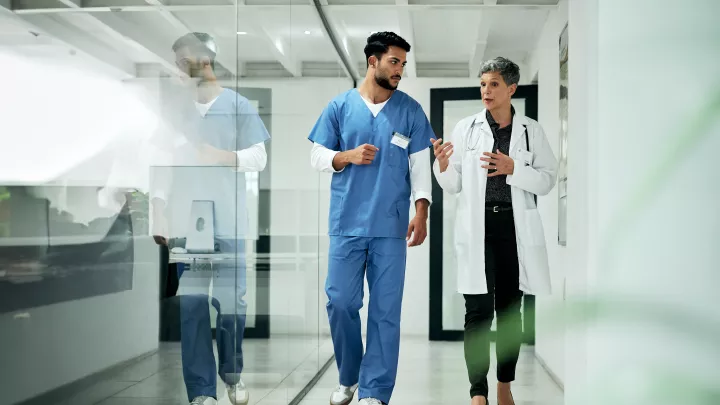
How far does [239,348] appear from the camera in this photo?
2459mm

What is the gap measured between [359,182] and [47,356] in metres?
1.85

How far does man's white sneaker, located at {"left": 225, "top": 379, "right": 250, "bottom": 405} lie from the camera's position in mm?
2393

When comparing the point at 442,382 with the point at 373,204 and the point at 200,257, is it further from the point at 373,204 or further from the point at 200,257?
the point at 200,257

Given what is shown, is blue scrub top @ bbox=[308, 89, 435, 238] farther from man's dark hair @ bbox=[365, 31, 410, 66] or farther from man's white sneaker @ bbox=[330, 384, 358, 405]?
man's white sneaker @ bbox=[330, 384, 358, 405]

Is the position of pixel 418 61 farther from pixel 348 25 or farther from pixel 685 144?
pixel 685 144

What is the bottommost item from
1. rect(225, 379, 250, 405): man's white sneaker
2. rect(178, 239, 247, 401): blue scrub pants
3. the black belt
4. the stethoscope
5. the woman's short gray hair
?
rect(225, 379, 250, 405): man's white sneaker

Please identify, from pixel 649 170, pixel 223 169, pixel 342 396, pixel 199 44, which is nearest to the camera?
pixel 649 170

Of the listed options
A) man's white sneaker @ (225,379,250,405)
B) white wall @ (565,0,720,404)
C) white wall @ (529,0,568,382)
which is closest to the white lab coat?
white wall @ (529,0,568,382)

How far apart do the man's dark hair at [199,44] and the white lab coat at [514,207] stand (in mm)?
1189

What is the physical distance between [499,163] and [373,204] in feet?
1.81

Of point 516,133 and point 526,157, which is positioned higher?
point 516,133

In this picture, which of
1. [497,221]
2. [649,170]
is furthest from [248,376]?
[649,170]

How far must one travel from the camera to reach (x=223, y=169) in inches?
89.2

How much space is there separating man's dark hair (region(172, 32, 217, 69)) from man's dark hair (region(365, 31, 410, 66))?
98 cm
